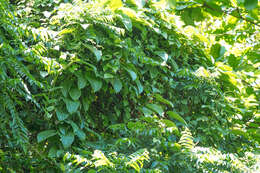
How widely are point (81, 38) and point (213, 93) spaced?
1469 mm

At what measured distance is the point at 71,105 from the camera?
6.95ft

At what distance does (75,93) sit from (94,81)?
177mm

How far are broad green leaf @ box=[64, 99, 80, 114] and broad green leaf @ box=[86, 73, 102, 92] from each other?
17 centimetres

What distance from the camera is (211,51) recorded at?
3.54 meters

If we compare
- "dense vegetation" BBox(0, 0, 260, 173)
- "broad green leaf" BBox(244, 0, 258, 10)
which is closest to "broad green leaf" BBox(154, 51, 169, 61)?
"dense vegetation" BBox(0, 0, 260, 173)

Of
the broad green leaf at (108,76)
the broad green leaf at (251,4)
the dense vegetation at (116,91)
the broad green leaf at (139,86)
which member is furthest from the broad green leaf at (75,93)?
the broad green leaf at (251,4)

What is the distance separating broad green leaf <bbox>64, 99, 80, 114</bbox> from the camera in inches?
82.4

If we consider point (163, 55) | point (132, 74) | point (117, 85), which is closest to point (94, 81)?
point (117, 85)

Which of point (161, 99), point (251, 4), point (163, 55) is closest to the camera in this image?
point (251, 4)

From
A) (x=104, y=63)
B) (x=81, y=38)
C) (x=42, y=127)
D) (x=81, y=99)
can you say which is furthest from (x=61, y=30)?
(x=42, y=127)

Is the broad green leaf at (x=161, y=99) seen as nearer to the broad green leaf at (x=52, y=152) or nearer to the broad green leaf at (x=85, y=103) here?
the broad green leaf at (x=85, y=103)

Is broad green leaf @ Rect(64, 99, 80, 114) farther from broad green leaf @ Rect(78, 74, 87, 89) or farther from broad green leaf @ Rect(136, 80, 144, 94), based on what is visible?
broad green leaf @ Rect(136, 80, 144, 94)

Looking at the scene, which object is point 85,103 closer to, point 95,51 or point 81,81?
point 81,81

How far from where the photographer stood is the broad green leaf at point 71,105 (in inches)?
82.4
